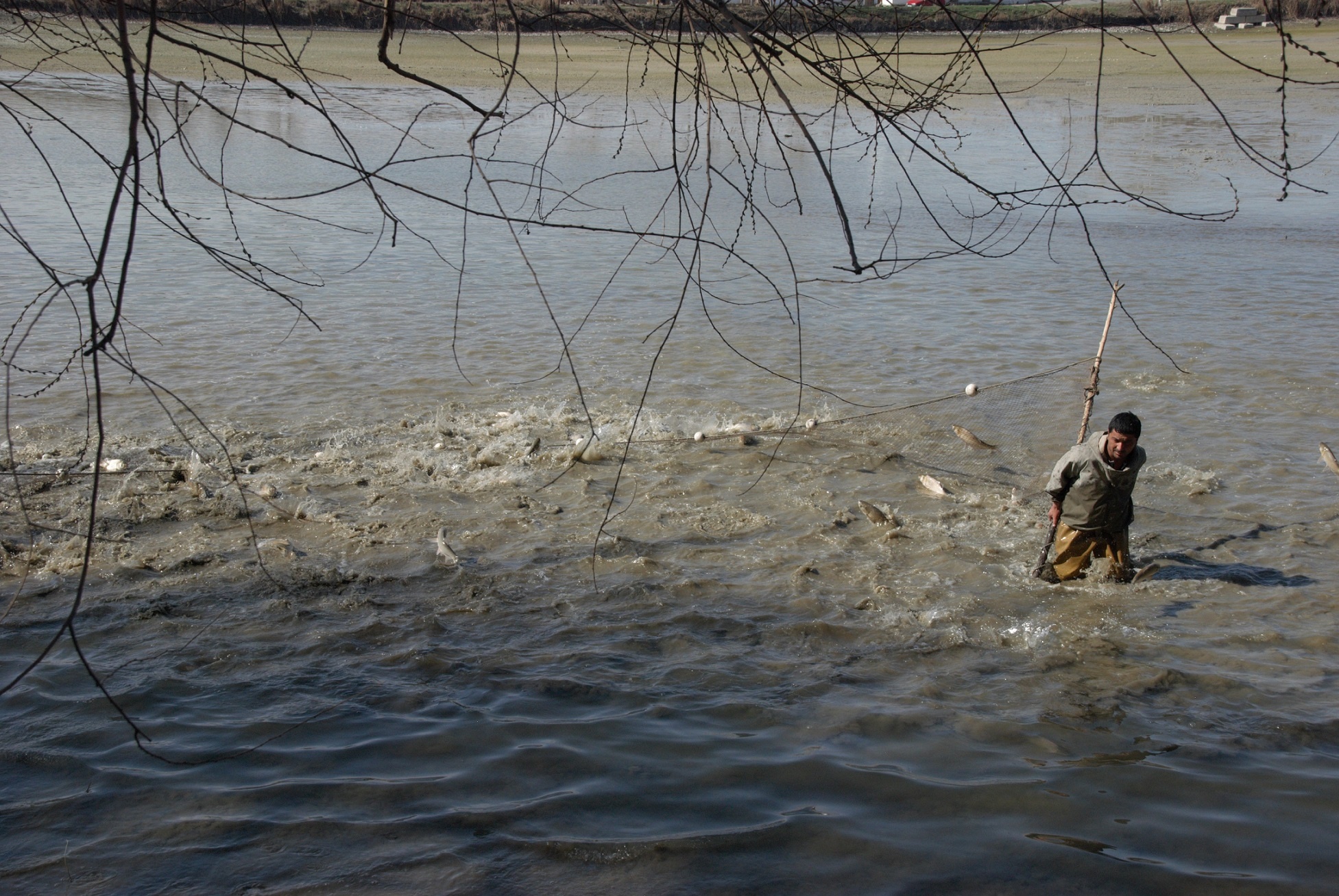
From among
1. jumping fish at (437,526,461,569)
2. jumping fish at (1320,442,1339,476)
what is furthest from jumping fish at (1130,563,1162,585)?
jumping fish at (437,526,461,569)

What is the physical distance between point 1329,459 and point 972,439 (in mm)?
2213

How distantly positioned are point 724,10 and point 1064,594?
420 cm

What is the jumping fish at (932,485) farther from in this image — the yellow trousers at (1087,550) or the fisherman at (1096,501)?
the yellow trousers at (1087,550)

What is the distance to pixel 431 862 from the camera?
328 centimetres

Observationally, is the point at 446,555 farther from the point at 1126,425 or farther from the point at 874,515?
the point at 1126,425

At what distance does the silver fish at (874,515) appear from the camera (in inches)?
247

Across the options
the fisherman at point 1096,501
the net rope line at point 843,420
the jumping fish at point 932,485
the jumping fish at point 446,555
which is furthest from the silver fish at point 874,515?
the jumping fish at point 446,555

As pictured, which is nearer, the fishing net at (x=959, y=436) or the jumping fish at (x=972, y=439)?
the fishing net at (x=959, y=436)

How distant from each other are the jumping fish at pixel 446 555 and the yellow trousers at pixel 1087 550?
3.21 metres

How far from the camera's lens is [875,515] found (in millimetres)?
6305

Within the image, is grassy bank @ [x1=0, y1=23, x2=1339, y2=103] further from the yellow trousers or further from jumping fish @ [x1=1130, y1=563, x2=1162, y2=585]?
jumping fish @ [x1=1130, y1=563, x2=1162, y2=585]

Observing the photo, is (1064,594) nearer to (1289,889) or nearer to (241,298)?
(1289,889)

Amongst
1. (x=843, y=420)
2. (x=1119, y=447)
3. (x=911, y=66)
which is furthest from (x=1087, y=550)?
(x=911, y=66)

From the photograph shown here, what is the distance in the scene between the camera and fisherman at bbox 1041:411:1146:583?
18.5ft
